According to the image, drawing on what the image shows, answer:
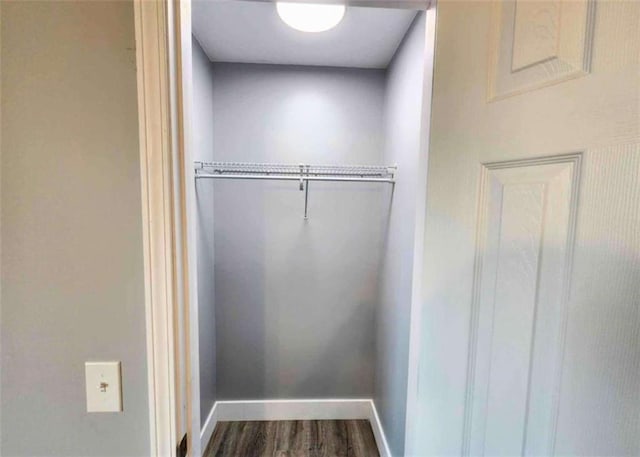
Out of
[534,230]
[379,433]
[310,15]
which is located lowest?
[379,433]

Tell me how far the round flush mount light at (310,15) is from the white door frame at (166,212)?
791 mm

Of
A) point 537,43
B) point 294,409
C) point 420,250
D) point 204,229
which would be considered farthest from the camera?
point 294,409

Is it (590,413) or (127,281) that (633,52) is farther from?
(127,281)

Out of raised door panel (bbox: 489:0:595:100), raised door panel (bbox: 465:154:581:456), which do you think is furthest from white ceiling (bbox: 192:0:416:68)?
raised door panel (bbox: 465:154:581:456)

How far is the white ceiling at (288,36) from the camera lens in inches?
54.2

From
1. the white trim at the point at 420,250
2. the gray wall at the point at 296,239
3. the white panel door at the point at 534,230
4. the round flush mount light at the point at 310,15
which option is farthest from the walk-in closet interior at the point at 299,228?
the white panel door at the point at 534,230

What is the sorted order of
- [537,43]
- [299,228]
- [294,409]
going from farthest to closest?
[294,409]
[299,228]
[537,43]

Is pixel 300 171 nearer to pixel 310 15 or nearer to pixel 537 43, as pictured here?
pixel 310 15

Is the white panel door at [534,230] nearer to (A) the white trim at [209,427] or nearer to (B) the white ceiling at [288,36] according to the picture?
(B) the white ceiling at [288,36]

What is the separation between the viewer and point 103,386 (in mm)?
627

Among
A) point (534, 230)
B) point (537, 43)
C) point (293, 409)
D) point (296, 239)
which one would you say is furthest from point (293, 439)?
point (537, 43)

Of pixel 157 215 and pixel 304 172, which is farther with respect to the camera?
pixel 304 172

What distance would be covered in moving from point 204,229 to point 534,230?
66.3 inches

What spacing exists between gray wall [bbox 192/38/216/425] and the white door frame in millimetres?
1044
